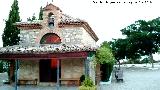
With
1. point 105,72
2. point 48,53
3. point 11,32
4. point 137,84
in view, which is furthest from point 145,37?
point 48,53

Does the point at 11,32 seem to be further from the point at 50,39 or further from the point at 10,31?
the point at 50,39

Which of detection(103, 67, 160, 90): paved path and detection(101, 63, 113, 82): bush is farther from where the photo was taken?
detection(101, 63, 113, 82): bush

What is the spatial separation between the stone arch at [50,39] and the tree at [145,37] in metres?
28.2

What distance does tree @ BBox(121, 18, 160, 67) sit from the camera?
178 ft

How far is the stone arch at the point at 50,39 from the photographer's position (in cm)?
2822

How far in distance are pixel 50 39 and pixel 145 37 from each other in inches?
1122

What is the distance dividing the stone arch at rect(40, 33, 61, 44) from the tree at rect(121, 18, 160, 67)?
28.2 metres

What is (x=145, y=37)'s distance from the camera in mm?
53750

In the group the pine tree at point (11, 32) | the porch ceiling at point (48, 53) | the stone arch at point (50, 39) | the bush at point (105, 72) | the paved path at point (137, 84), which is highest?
the pine tree at point (11, 32)


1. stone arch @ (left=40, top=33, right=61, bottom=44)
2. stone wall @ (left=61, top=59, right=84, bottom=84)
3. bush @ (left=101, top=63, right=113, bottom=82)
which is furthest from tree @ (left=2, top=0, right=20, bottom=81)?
bush @ (left=101, top=63, right=113, bottom=82)

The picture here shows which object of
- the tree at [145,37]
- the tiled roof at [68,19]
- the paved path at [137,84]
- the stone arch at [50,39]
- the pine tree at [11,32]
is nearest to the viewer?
the paved path at [137,84]

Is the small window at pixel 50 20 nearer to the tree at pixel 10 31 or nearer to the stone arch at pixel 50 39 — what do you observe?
the stone arch at pixel 50 39

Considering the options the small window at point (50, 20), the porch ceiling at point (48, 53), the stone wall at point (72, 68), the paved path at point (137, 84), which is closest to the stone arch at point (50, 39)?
the small window at point (50, 20)

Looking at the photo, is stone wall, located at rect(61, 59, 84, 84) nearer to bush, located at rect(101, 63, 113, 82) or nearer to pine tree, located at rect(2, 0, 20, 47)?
bush, located at rect(101, 63, 113, 82)
